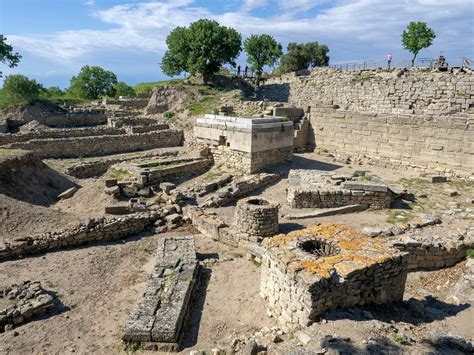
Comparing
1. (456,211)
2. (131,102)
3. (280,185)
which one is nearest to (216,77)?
(131,102)

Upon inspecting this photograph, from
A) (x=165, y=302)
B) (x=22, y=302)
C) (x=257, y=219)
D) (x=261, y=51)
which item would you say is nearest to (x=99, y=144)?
(x=257, y=219)

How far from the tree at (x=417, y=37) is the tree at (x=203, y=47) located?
55.1 feet

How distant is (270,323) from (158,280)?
8.33ft

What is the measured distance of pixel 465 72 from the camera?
2184 centimetres

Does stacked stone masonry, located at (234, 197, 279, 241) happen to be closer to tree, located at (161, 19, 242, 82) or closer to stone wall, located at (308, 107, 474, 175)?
stone wall, located at (308, 107, 474, 175)

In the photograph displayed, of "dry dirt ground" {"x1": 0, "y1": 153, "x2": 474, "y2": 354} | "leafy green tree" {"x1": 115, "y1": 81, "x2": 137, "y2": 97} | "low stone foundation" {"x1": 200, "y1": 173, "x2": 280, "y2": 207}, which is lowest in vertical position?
"dry dirt ground" {"x1": 0, "y1": 153, "x2": 474, "y2": 354}

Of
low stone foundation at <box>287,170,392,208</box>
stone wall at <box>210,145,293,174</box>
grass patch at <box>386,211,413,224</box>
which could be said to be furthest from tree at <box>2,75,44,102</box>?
grass patch at <box>386,211,413,224</box>

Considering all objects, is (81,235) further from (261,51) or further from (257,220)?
(261,51)

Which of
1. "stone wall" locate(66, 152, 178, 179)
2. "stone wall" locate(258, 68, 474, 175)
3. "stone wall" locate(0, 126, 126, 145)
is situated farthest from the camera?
"stone wall" locate(0, 126, 126, 145)

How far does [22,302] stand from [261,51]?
42259mm

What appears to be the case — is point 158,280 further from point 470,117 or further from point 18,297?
point 470,117

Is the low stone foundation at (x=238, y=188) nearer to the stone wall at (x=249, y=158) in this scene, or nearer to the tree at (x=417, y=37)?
the stone wall at (x=249, y=158)

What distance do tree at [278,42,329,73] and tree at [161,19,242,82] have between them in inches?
543

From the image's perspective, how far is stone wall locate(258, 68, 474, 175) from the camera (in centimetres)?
1485
